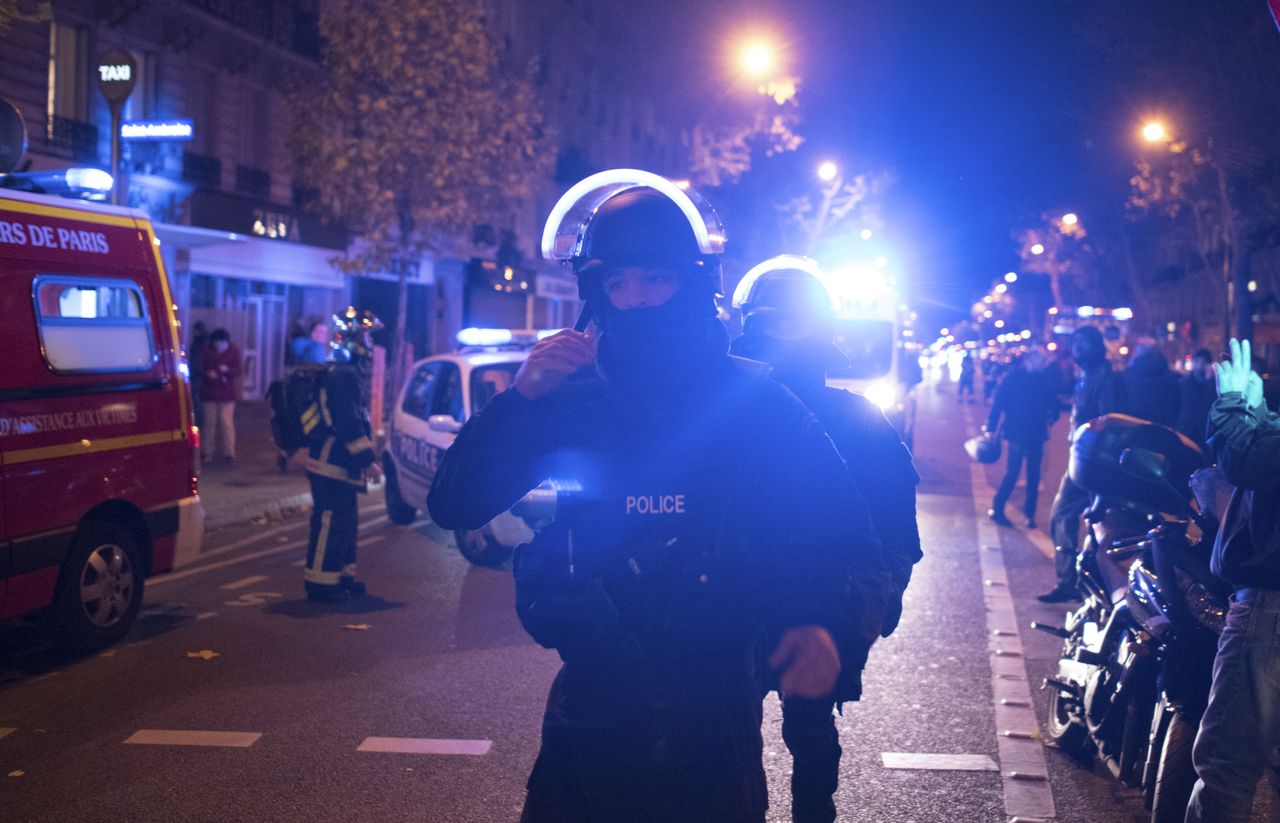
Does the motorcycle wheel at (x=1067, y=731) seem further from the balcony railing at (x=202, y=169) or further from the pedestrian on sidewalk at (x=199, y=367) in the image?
the balcony railing at (x=202, y=169)

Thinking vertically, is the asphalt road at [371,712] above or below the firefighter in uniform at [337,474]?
below

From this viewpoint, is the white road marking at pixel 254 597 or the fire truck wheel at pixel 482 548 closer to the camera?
the white road marking at pixel 254 597

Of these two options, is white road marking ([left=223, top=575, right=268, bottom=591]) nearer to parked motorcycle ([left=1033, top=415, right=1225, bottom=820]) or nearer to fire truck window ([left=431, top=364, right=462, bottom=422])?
fire truck window ([left=431, top=364, right=462, bottom=422])

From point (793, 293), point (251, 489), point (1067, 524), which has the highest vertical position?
point (793, 293)

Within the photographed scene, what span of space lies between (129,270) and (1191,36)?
25743mm

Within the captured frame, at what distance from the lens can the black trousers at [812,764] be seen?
329 cm

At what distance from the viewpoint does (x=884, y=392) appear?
17.9m

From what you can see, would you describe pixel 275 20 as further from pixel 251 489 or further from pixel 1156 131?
pixel 1156 131

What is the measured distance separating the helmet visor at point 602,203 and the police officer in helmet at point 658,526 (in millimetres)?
36

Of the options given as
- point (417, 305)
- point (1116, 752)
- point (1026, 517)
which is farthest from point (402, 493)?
point (417, 305)

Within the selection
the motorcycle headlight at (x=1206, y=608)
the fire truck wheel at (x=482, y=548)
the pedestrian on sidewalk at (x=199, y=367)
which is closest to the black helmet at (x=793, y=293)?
the motorcycle headlight at (x=1206, y=608)

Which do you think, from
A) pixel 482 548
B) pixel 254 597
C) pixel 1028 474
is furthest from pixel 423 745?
pixel 1028 474

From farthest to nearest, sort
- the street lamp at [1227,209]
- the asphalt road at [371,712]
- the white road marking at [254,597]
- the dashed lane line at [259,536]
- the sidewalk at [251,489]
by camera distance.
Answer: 1. the street lamp at [1227,209]
2. the sidewalk at [251,489]
3. the dashed lane line at [259,536]
4. the white road marking at [254,597]
5. the asphalt road at [371,712]

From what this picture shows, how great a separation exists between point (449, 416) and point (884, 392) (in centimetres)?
894
